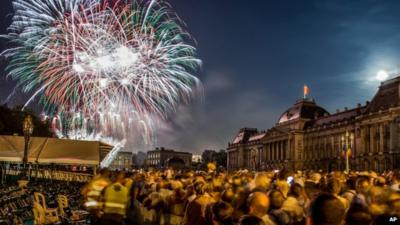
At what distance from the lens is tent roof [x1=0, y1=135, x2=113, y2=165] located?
2791 centimetres

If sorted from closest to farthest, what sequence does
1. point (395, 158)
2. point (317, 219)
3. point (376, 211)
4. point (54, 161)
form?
point (317, 219), point (376, 211), point (54, 161), point (395, 158)

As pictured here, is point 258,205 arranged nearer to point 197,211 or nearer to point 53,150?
point 197,211

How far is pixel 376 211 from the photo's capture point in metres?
6.51

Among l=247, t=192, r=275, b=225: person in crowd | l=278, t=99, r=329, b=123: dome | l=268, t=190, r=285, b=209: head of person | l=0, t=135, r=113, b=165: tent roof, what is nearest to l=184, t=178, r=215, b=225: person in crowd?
l=268, t=190, r=285, b=209: head of person

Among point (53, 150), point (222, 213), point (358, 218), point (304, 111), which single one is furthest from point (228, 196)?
point (304, 111)

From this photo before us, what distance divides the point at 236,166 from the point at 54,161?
15729cm

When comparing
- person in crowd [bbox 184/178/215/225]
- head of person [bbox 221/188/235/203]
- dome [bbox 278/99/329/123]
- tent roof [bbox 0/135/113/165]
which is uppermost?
dome [bbox 278/99/329/123]

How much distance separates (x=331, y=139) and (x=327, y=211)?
4508 inches

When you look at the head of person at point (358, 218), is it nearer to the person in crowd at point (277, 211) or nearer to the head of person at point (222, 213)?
the person in crowd at point (277, 211)

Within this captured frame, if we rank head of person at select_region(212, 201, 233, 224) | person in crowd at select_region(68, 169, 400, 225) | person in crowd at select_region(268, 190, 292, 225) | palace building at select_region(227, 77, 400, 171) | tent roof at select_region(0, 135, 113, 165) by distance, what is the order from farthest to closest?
palace building at select_region(227, 77, 400, 171) < tent roof at select_region(0, 135, 113, 165) < person in crowd at select_region(268, 190, 292, 225) < head of person at select_region(212, 201, 233, 224) < person in crowd at select_region(68, 169, 400, 225)

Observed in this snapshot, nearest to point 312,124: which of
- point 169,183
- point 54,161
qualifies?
point 54,161

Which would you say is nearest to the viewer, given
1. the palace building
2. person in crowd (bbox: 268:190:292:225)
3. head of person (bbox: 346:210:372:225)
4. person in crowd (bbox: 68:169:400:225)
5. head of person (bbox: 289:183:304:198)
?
person in crowd (bbox: 68:169:400:225)

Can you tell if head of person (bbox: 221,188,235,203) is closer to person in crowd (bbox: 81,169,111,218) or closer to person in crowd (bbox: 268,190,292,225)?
person in crowd (bbox: 268,190,292,225)

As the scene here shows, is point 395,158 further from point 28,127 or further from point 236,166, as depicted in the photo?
point 236,166
